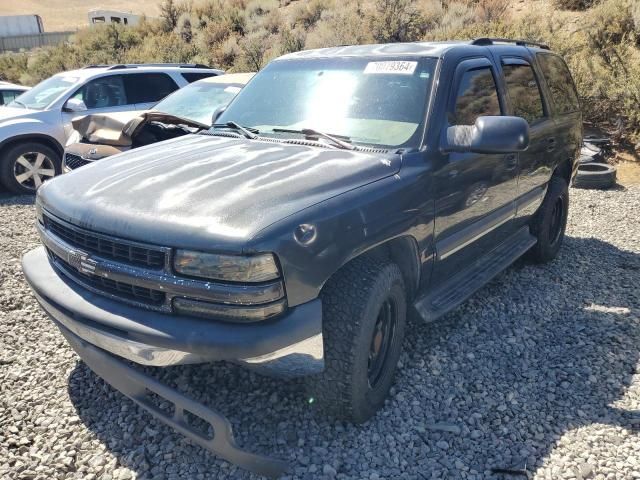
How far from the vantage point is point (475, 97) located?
3580 millimetres

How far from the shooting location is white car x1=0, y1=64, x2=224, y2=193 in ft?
24.5

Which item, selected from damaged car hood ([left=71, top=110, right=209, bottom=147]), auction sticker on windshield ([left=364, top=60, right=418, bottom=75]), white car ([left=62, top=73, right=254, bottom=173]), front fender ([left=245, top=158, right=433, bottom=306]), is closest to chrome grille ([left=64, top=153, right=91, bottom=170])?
white car ([left=62, top=73, right=254, bottom=173])

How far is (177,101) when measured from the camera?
709cm

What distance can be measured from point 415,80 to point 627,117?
27.6 ft

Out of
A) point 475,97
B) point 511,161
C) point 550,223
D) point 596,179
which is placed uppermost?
point 475,97

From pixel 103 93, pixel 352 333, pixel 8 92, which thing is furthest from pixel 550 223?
pixel 8 92

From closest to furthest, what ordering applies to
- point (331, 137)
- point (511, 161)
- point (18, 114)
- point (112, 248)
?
point (112, 248) < point (331, 137) < point (511, 161) < point (18, 114)

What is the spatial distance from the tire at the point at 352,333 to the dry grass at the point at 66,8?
72.3 m

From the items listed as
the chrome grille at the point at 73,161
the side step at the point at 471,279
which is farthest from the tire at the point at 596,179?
the chrome grille at the point at 73,161

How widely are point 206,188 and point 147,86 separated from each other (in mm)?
6449

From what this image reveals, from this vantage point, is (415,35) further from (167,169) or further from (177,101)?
(167,169)

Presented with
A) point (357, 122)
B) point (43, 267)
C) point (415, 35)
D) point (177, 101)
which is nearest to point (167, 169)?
point (43, 267)

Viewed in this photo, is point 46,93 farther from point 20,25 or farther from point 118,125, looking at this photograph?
point 20,25

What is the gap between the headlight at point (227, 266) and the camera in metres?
2.17
